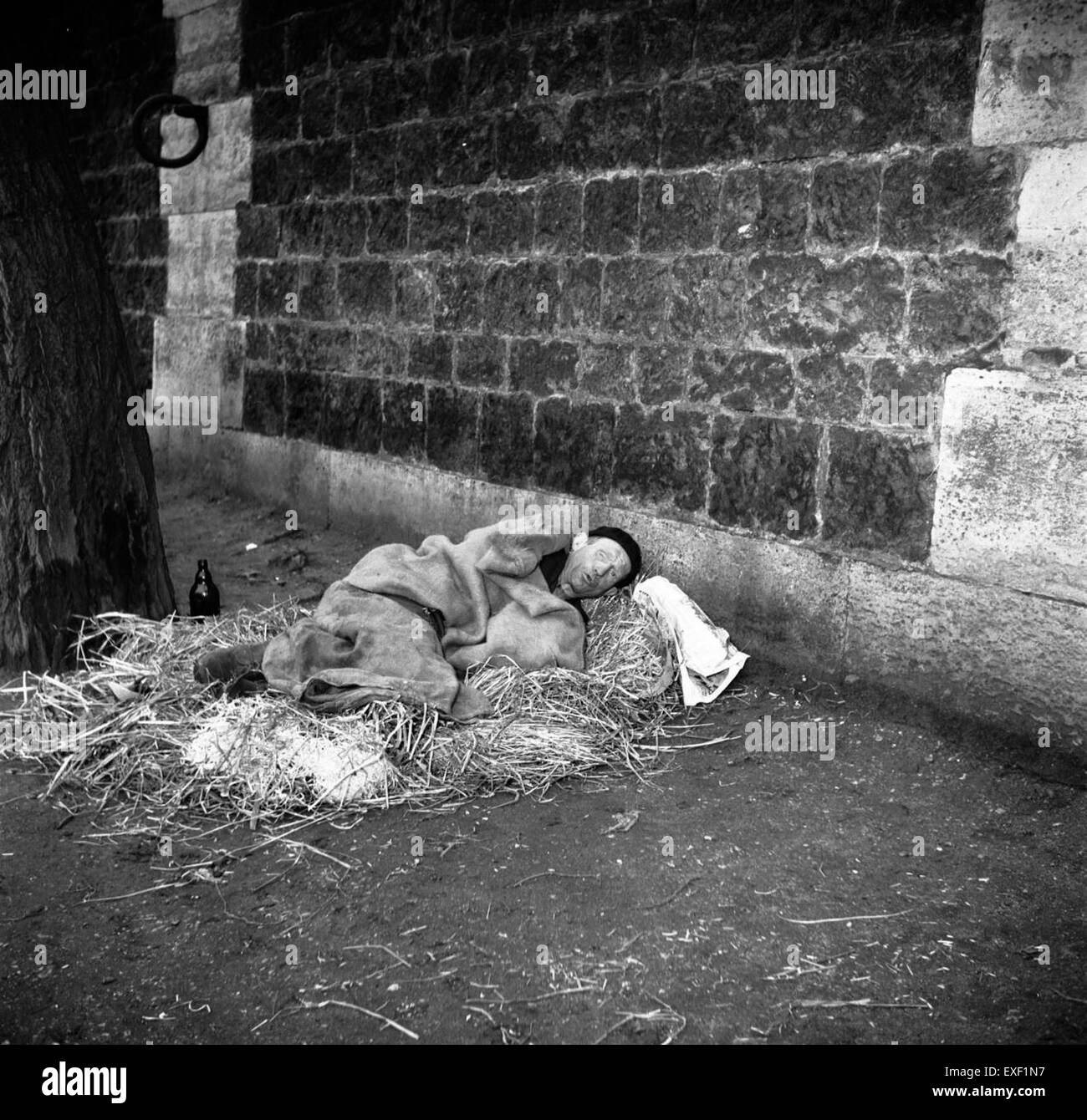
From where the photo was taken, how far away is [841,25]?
4473 mm

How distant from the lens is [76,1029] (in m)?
2.61

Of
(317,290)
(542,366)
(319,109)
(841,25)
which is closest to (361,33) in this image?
(319,109)

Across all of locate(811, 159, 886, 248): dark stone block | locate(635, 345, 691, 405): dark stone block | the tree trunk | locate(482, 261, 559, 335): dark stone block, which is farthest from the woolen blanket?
locate(811, 159, 886, 248): dark stone block

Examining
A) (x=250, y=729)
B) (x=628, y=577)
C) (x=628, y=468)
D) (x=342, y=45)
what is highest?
(x=342, y=45)

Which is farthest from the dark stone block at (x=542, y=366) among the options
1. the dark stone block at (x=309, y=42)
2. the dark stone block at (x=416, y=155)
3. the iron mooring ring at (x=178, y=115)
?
the iron mooring ring at (x=178, y=115)

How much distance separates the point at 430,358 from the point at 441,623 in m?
2.32

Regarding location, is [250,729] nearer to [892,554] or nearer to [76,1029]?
[76,1029]

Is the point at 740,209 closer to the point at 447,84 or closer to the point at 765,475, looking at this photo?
the point at 765,475

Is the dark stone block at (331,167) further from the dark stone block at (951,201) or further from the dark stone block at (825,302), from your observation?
the dark stone block at (951,201)

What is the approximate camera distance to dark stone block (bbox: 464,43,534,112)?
578 cm

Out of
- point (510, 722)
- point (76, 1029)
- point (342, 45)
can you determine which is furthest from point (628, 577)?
point (342, 45)

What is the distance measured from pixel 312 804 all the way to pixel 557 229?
3.11 meters

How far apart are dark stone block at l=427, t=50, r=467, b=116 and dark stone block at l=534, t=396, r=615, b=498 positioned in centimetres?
168

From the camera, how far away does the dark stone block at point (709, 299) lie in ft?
16.2
